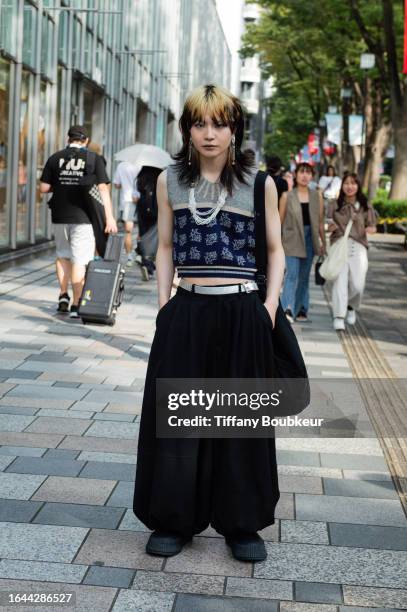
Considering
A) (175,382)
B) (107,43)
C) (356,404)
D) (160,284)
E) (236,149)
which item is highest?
(107,43)

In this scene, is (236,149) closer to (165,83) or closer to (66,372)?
(66,372)

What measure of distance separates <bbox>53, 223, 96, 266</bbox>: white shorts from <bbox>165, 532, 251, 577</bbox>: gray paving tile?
20.9 ft

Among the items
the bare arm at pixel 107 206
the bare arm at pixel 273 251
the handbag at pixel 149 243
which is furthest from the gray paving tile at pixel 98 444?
the handbag at pixel 149 243

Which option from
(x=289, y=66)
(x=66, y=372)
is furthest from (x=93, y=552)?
(x=289, y=66)

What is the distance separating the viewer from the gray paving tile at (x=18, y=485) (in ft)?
15.7

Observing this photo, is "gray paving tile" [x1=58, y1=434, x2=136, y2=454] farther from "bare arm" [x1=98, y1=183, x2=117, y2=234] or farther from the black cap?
the black cap

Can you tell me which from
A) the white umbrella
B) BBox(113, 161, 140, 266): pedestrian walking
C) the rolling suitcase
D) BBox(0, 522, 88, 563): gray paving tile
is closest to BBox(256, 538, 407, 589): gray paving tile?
BBox(0, 522, 88, 563): gray paving tile

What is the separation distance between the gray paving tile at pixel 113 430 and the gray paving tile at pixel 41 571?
6.51 feet

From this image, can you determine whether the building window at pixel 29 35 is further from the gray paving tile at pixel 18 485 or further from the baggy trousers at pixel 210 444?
the baggy trousers at pixel 210 444

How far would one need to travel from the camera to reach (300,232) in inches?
433

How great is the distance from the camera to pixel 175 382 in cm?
413

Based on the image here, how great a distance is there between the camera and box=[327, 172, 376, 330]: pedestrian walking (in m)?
10.7

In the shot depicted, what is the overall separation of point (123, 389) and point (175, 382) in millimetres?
3217

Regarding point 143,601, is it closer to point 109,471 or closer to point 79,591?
point 79,591
